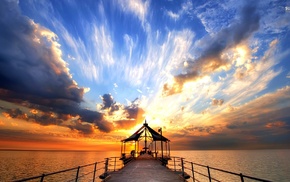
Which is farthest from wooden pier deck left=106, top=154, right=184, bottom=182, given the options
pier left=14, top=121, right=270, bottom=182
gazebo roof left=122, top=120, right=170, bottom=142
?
gazebo roof left=122, top=120, right=170, bottom=142

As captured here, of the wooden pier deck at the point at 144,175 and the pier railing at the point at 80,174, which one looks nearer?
the pier railing at the point at 80,174

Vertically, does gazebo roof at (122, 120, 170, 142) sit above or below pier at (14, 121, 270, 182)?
A: above

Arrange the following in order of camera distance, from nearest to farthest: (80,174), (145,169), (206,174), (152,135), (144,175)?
(144,175)
(145,169)
(152,135)
(206,174)
(80,174)

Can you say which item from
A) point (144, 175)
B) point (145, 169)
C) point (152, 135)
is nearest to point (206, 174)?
point (152, 135)

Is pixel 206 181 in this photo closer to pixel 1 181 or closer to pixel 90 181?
pixel 90 181

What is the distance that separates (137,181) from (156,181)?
1047mm

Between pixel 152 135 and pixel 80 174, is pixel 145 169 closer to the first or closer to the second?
pixel 152 135

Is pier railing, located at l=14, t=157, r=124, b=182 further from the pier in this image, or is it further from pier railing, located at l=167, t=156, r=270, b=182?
pier railing, located at l=167, t=156, r=270, b=182

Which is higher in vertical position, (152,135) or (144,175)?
(152,135)

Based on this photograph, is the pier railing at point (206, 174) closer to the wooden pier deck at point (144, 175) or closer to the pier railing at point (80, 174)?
the wooden pier deck at point (144, 175)

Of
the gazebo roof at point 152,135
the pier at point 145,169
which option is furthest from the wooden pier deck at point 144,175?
the gazebo roof at point 152,135

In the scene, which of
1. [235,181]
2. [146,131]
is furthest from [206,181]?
[146,131]

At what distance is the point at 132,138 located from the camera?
29.6 m

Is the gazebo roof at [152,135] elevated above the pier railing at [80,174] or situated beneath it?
elevated above
